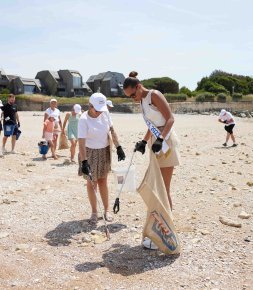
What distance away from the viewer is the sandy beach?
4.40m

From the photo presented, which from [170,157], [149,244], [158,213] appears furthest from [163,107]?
[149,244]

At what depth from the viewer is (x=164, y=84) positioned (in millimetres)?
91375

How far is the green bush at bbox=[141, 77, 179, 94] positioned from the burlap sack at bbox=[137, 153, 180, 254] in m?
85.8

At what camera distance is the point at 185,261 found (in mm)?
4793

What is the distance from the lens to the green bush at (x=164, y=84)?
9066 centimetres

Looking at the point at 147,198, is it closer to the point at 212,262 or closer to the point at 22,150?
the point at 212,262

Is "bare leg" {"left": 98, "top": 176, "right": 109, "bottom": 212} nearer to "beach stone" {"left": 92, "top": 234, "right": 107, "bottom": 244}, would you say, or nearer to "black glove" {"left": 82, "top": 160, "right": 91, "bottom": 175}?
"black glove" {"left": 82, "top": 160, "right": 91, "bottom": 175}

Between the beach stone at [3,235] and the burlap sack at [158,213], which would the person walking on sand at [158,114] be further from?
the beach stone at [3,235]

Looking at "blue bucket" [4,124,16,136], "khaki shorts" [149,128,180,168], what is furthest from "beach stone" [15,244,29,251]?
"blue bucket" [4,124,16,136]

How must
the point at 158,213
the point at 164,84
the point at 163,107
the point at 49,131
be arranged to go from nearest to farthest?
the point at 158,213, the point at 163,107, the point at 49,131, the point at 164,84

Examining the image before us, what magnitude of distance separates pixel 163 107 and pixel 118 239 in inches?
74.7

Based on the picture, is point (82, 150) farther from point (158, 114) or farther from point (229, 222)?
point (229, 222)

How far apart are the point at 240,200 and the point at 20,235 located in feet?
13.3

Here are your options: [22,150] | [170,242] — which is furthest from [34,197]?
[22,150]
